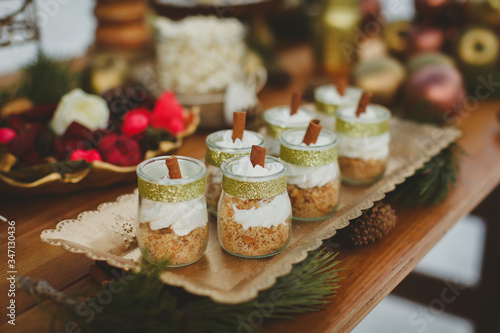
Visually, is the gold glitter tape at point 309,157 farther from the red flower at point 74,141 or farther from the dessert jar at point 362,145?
the red flower at point 74,141

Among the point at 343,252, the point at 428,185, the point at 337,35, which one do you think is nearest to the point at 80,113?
the point at 343,252

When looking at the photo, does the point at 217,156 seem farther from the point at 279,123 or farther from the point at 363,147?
the point at 363,147

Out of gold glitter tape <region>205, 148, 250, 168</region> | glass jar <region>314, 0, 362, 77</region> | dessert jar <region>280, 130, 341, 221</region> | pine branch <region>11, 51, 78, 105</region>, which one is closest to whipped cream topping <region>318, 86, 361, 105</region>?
dessert jar <region>280, 130, 341, 221</region>

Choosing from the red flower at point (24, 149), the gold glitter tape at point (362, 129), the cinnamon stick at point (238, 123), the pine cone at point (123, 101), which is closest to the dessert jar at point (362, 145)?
the gold glitter tape at point (362, 129)

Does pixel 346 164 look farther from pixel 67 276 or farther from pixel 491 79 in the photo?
pixel 491 79

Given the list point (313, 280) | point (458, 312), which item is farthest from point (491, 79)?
point (313, 280)

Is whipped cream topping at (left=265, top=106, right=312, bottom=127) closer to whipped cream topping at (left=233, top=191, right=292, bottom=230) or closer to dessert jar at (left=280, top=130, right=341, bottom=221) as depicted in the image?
dessert jar at (left=280, top=130, right=341, bottom=221)
